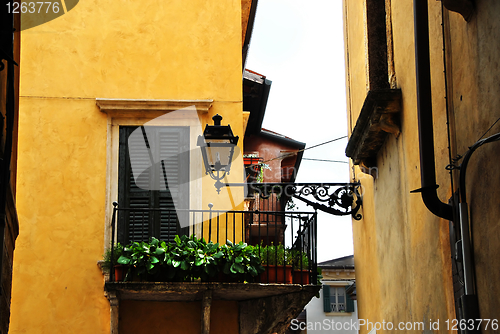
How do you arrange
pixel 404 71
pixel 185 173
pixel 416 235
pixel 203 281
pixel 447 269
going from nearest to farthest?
pixel 447 269
pixel 416 235
pixel 404 71
pixel 203 281
pixel 185 173

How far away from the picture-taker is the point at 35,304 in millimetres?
9539

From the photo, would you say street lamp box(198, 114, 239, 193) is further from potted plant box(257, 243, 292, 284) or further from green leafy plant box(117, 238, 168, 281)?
potted plant box(257, 243, 292, 284)

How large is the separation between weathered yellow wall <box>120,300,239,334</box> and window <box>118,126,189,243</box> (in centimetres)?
94

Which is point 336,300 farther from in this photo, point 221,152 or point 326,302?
point 221,152

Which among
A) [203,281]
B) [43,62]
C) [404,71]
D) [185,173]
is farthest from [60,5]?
[404,71]

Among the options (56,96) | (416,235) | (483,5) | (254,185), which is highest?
(56,96)

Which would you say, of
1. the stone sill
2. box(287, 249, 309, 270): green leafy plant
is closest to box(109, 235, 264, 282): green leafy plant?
box(287, 249, 309, 270): green leafy plant

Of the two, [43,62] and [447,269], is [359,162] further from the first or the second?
[43,62]

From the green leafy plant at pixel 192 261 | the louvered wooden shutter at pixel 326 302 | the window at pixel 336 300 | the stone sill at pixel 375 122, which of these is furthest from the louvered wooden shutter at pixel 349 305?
the stone sill at pixel 375 122

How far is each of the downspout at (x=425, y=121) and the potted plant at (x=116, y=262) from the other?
473 centimetres

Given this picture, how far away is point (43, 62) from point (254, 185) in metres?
3.73

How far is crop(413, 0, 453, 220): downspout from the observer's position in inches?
207

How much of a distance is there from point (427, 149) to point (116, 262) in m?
4.97

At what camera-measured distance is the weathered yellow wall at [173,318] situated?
31.5ft
